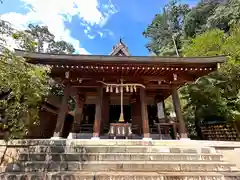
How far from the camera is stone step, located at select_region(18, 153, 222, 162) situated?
422 centimetres

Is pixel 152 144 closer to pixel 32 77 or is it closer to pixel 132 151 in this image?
pixel 132 151

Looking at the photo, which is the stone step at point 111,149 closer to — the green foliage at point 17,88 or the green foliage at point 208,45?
the green foliage at point 17,88

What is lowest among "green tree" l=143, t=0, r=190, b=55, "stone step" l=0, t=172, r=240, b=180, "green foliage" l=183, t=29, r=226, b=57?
"stone step" l=0, t=172, r=240, b=180

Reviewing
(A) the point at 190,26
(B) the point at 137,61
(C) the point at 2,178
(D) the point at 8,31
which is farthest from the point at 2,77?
(A) the point at 190,26

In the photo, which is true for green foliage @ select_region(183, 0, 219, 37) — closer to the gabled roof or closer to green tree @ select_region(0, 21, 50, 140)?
the gabled roof

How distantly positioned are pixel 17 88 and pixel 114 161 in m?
2.92

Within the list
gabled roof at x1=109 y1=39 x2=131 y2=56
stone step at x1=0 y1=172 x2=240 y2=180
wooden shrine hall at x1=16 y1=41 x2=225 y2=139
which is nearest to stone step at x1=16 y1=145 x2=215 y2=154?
stone step at x1=0 y1=172 x2=240 y2=180

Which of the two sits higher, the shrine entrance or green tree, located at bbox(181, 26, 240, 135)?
green tree, located at bbox(181, 26, 240, 135)

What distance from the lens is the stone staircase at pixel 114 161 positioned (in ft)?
11.8

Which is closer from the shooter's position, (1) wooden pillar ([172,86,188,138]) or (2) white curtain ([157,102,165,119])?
(1) wooden pillar ([172,86,188,138])

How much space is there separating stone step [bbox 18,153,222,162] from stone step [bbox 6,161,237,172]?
0.18 metres

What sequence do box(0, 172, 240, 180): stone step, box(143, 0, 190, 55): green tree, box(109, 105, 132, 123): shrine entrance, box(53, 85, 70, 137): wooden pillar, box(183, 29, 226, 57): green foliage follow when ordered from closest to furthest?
1. box(0, 172, 240, 180): stone step
2. box(53, 85, 70, 137): wooden pillar
3. box(109, 105, 132, 123): shrine entrance
4. box(183, 29, 226, 57): green foliage
5. box(143, 0, 190, 55): green tree

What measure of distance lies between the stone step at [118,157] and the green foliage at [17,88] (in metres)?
0.86

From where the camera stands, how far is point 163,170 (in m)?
3.92
